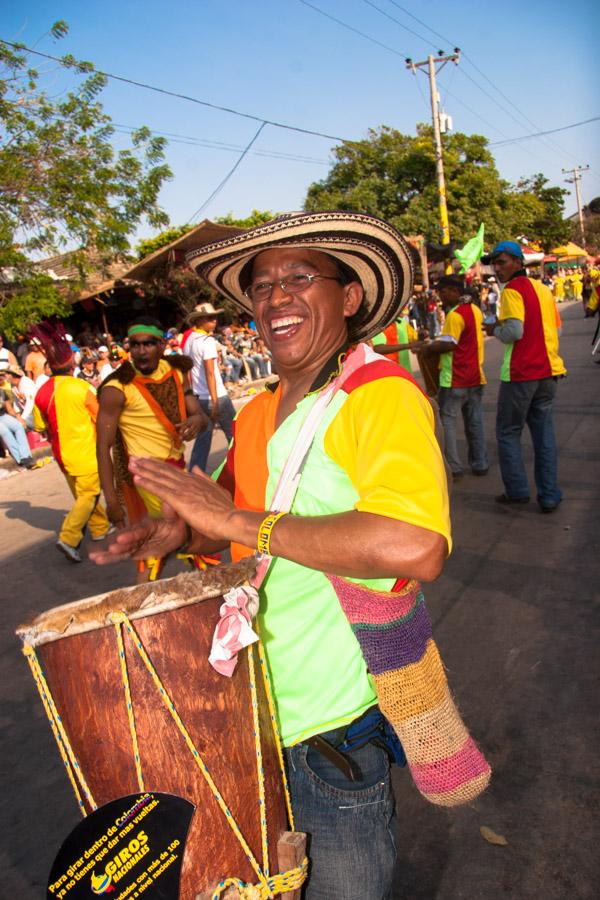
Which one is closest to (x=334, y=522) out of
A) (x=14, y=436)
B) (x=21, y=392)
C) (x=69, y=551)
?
(x=69, y=551)

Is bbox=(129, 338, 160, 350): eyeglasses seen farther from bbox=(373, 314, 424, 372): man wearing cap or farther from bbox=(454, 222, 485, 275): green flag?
bbox=(454, 222, 485, 275): green flag

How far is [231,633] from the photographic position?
1.26 metres

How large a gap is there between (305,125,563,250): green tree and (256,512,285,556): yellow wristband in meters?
33.4

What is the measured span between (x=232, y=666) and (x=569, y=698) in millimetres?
2577

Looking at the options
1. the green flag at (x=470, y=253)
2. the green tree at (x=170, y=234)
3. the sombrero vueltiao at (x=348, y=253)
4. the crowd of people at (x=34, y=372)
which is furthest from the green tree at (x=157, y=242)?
the sombrero vueltiao at (x=348, y=253)

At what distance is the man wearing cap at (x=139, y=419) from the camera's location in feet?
14.0

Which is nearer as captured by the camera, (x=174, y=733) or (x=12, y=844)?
(x=174, y=733)

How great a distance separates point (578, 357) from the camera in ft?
48.3

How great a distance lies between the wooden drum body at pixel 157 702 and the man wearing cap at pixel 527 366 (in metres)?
4.76

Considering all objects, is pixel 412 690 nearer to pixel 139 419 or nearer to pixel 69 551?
pixel 139 419

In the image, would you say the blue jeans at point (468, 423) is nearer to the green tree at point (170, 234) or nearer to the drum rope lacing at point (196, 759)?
the drum rope lacing at point (196, 759)

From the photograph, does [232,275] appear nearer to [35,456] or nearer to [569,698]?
[569,698]

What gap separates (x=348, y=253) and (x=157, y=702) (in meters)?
1.17

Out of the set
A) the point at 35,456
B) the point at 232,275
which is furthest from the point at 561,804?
the point at 35,456
